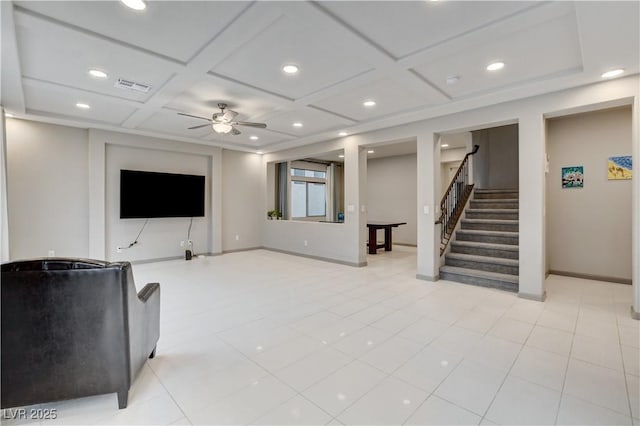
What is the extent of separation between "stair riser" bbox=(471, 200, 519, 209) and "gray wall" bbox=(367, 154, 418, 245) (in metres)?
2.54

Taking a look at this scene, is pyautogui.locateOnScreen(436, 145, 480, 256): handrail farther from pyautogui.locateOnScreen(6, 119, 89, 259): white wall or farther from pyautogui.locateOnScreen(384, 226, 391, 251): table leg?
pyautogui.locateOnScreen(6, 119, 89, 259): white wall

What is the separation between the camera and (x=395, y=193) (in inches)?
376

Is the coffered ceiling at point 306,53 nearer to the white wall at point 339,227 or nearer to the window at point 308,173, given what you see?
the white wall at point 339,227

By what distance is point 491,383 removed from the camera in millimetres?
2230

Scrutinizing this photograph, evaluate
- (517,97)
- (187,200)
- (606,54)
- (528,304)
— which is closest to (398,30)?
(606,54)

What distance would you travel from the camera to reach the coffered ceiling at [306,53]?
2.31 metres

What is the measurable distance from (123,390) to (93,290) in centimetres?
70

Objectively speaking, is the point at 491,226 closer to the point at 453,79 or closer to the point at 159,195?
the point at 453,79

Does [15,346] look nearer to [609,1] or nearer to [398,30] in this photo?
[398,30]

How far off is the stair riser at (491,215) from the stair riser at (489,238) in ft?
2.21

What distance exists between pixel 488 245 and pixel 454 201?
1465 millimetres

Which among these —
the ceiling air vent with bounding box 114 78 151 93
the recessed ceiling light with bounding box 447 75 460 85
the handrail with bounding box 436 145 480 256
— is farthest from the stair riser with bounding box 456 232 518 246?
the ceiling air vent with bounding box 114 78 151 93

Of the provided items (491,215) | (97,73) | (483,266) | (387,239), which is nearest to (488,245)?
(483,266)

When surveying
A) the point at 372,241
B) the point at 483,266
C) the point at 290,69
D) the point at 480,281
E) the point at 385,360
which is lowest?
the point at 385,360
